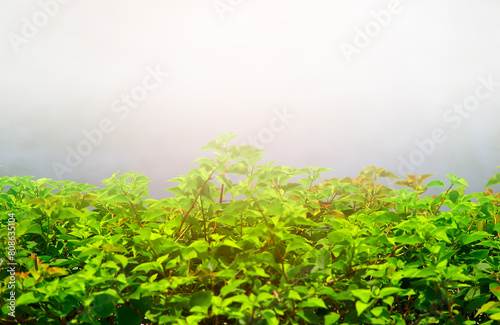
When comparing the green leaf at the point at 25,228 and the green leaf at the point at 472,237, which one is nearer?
the green leaf at the point at 472,237

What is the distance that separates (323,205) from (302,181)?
260mm

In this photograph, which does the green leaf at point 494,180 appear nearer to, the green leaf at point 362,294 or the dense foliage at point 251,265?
the dense foliage at point 251,265

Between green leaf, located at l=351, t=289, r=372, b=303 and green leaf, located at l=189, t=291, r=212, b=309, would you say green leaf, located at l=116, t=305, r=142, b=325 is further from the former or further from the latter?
green leaf, located at l=351, t=289, r=372, b=303

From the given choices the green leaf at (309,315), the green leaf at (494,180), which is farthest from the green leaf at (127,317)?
the green leaf at (494,180)

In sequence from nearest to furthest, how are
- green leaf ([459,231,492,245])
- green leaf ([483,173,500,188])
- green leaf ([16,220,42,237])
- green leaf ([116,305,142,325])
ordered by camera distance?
green leaf ([116,305,142,325]) < green leaf ([459,231,492,245]) < green leaf ([16,220,42,237]) < green leaf ([483,173,500,188])

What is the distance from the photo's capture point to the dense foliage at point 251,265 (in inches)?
76.2

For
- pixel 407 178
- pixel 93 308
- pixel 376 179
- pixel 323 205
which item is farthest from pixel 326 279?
pixel 407 178

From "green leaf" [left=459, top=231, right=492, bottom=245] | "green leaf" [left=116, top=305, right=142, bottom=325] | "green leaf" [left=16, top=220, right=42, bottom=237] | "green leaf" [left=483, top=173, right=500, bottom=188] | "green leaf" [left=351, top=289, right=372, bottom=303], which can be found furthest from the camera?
"green leaf" [left=483, top=173, right=500, bottom=188]

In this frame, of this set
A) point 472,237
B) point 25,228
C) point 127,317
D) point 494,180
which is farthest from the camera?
point 494,180

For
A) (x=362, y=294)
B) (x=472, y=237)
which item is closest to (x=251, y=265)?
(x=362, y=294)

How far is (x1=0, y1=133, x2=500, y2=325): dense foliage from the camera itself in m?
1.94

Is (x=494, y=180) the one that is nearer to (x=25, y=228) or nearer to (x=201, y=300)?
(x=201, y=300)

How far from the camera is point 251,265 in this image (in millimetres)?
2121

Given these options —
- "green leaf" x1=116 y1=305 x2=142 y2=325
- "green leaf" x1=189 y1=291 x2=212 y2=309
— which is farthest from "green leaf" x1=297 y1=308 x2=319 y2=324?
Result: "green leaf" x1=116 y1=305 x2=142 y2=325
